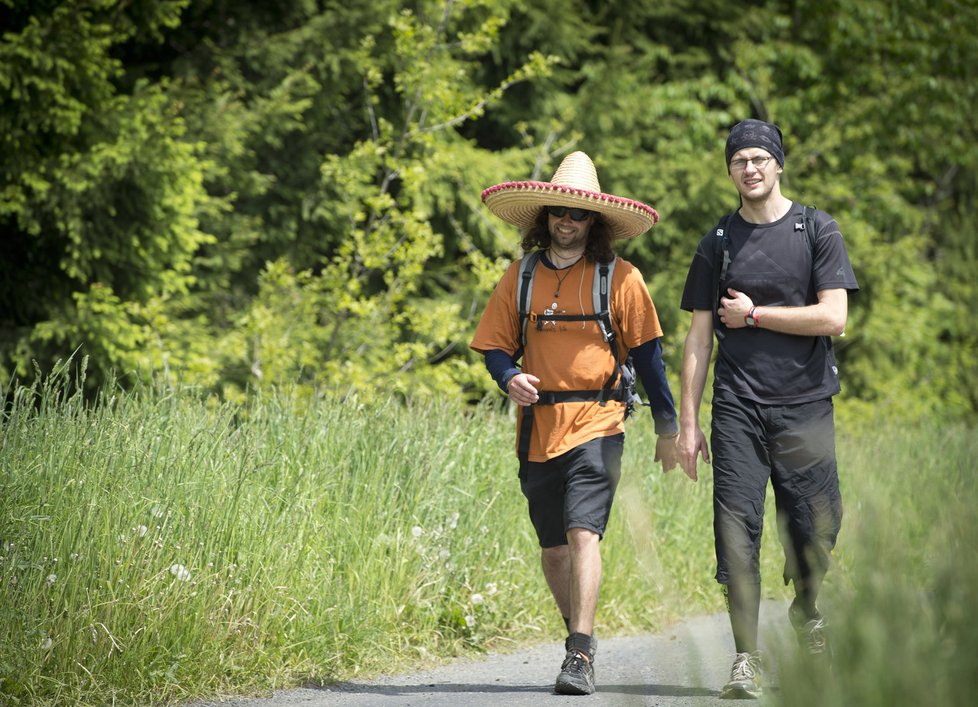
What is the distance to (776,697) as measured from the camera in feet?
7.68

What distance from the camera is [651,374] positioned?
5.52m

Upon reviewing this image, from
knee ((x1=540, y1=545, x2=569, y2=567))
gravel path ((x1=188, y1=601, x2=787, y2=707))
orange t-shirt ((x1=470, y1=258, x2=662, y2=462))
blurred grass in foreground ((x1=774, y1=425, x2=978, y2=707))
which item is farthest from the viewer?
knee ((x1=540, y1=545, x2=569, y2=567))

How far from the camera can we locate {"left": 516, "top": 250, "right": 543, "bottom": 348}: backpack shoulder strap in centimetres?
557

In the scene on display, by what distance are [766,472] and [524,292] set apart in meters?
1.25

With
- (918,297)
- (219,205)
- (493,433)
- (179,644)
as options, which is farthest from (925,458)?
(918,297)

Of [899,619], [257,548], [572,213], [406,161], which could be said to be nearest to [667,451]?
[572,213]

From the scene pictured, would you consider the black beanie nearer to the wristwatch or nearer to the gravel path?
the wristwatch

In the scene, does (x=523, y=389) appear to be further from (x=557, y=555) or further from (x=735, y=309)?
(x=735, y=309)

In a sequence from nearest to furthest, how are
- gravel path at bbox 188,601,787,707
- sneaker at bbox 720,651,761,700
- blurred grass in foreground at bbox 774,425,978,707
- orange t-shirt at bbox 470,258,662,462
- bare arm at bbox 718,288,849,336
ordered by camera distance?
blurred grass in foreground at bbox 774,425,978,707 → sneaker at bbox 720,651,761,700 → gravel path at bbox 188,601,787,707 → bare arm at bbox 718,288,849,336 → orange t-shirt at bbox 470,258,662,462

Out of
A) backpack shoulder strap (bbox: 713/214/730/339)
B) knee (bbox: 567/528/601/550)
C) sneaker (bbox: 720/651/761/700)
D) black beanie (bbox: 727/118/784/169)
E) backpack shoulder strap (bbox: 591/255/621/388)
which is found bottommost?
sneaker (bbox: 720/651/761/700)

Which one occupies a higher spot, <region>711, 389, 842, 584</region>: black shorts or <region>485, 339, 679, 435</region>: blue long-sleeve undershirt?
<region>485, 339, 679, 435</region>: blue long-sleeve undershirt

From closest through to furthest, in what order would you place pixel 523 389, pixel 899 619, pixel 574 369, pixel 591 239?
1. pixel 899 619
2. pixel 523 389
3. pixel 574 369
4. pixel 591 239

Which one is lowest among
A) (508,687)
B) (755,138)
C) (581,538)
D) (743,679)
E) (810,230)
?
(508,687)

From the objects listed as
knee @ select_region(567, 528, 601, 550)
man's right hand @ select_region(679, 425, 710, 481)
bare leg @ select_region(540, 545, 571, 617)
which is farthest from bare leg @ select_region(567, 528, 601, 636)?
man's right hand @ select_region(679, 425, 710, 481)
